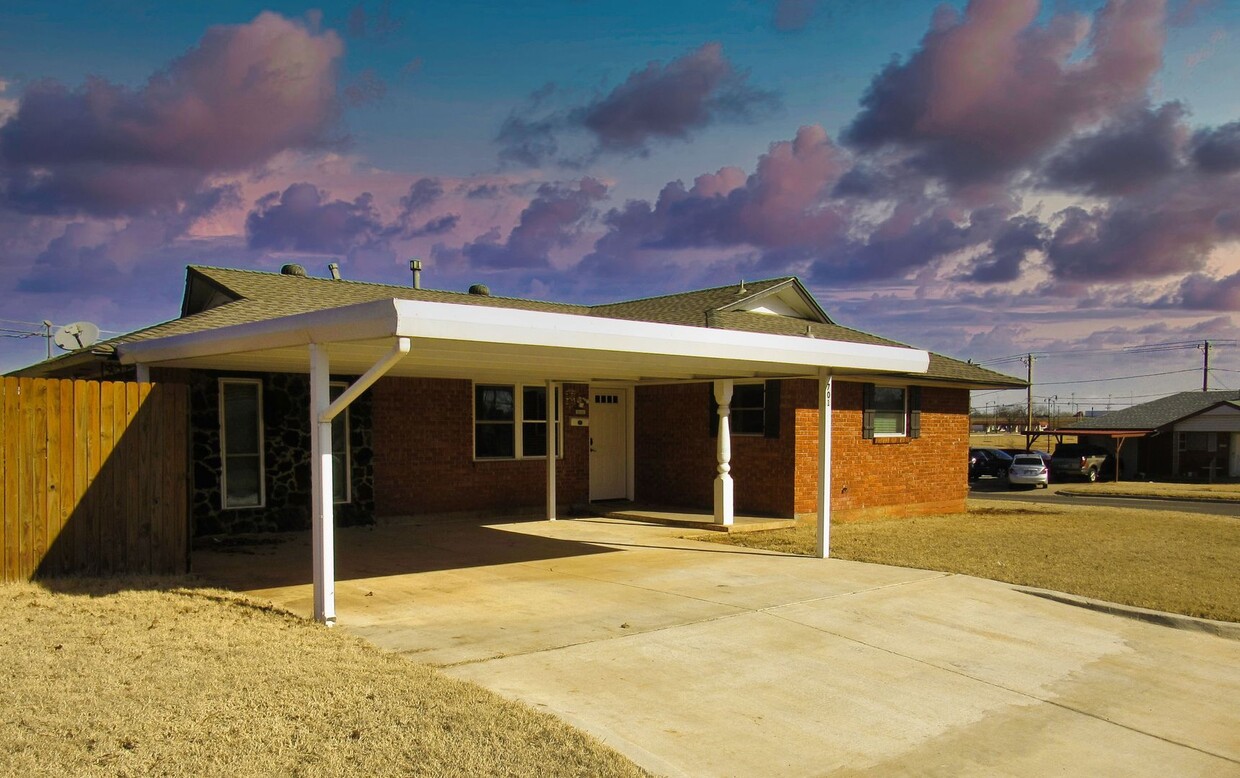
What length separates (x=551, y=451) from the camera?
50.1 ft

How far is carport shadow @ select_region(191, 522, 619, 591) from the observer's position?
396 inches

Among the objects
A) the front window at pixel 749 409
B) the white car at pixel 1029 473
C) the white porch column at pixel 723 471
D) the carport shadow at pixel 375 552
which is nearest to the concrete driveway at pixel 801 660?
the carport shadow at pixel 375 552

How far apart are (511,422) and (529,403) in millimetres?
560

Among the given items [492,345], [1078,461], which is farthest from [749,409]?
[1078,461]

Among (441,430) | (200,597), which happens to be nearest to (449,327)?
(200,597)

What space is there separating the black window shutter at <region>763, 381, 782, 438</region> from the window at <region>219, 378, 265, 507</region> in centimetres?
848

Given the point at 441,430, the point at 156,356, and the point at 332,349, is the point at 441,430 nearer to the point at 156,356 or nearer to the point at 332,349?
the point at 156,356

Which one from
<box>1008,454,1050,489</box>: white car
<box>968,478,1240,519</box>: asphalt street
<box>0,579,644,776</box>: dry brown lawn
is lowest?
<box>968,478,1240,519</box>: asphalt street

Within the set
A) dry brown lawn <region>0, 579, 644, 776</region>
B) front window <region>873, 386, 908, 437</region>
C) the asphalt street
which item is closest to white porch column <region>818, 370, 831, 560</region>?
front window <region>873, 386, 908, 437</region>

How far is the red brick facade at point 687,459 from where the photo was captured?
14.2 m

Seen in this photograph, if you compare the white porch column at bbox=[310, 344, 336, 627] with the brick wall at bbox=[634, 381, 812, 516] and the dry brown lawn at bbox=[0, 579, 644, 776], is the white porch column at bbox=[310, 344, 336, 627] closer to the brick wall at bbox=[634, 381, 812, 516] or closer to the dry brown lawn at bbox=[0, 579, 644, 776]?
the dry brown lawn at bbox=[0, 579, 644, 776]

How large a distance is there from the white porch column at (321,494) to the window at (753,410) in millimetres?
9071

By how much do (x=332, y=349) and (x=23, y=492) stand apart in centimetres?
348

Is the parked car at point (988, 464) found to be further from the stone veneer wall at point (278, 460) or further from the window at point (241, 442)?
the window at point (241, 442)
